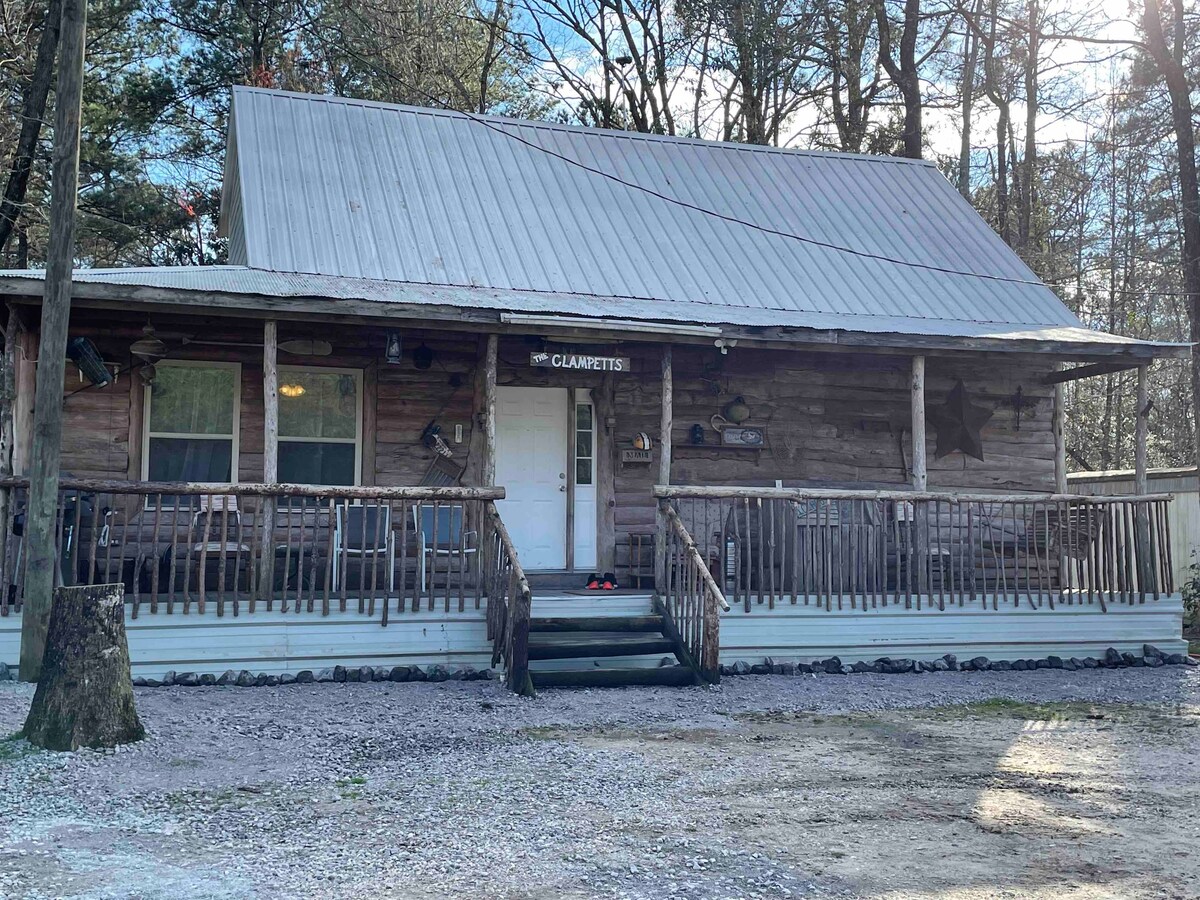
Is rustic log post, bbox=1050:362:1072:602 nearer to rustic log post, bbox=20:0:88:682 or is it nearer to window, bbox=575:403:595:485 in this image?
window, bbox=575:403:595:485

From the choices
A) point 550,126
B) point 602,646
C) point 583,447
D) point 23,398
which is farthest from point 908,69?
point 23,398

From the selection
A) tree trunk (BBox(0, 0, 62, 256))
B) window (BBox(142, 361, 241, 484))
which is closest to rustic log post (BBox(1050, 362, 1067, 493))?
window (BBox(142, 361, 241, 484))

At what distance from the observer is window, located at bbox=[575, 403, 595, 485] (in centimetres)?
1227

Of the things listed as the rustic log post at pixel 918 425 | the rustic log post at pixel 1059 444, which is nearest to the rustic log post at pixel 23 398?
the rustic log post at pixel 918 425

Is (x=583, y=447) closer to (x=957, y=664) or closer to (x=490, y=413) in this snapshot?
(x=490, y=413)

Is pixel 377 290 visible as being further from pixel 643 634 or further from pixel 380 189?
pixel 643 634

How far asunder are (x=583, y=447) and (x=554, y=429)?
0.37 metres

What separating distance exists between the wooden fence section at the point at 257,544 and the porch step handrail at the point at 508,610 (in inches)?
2.6

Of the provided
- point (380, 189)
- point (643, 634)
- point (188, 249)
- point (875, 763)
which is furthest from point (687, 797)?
point (188, 249)

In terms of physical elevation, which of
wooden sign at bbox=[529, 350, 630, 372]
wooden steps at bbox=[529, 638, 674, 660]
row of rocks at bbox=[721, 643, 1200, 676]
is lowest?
row of rocks at bbox=[721, 643, 1200, 676]

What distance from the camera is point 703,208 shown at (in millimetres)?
14375

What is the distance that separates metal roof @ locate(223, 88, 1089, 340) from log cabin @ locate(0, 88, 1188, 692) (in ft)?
0.19

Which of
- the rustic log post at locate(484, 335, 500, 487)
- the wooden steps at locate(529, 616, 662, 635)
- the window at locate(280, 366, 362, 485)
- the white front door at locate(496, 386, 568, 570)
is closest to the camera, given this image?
the wooden steps at locate(529, 616, 662, 635)

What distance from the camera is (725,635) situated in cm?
1038
